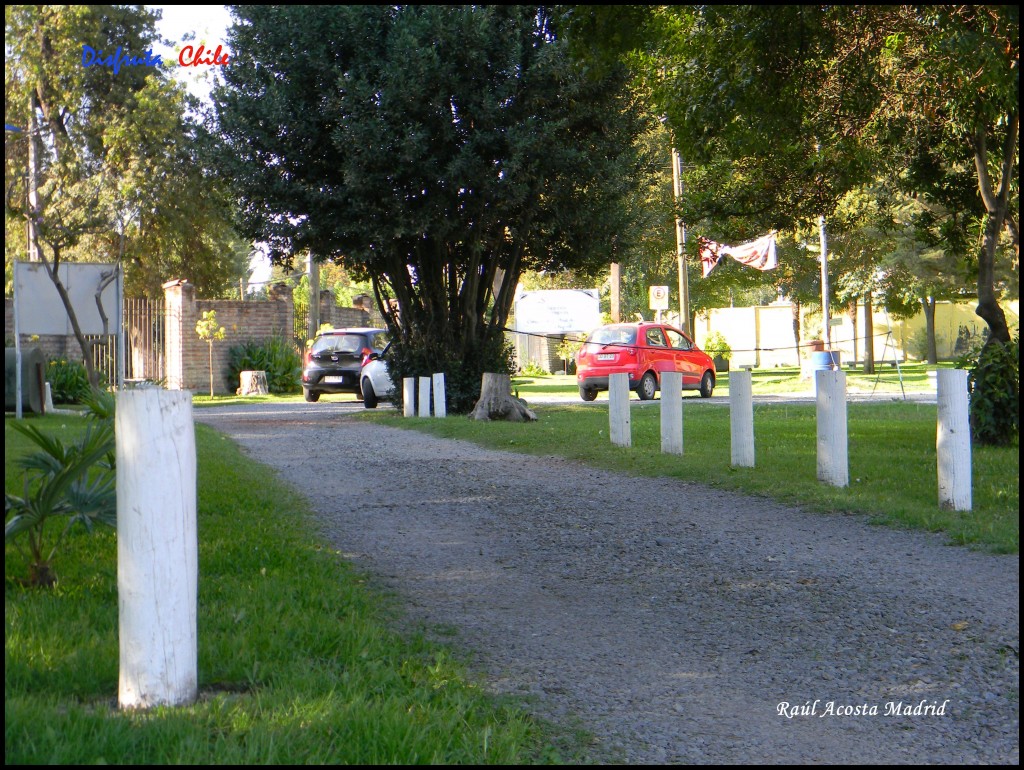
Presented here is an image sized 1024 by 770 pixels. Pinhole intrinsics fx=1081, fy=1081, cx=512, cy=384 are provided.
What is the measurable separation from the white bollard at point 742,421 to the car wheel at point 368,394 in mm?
12731

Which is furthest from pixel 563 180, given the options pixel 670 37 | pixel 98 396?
pixel 98 396

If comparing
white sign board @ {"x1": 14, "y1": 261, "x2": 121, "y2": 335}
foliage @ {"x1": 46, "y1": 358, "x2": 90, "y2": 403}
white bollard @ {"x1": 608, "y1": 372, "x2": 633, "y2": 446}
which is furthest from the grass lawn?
foliage @ {"x1": 46, "y1": 358, "x2": 90, "y2": 403}

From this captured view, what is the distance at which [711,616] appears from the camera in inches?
192

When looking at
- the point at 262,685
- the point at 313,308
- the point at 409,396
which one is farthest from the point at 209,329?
the point at 262,685

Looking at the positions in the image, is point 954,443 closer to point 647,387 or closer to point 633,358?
point 633,358

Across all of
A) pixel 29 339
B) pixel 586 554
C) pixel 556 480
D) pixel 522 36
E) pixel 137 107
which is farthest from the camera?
pixel 137 107

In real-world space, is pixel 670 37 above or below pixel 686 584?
above

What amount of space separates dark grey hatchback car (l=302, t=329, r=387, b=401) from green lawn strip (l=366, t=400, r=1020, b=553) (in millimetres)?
6779

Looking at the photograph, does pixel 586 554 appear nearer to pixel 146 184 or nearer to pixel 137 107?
pixel 146 184

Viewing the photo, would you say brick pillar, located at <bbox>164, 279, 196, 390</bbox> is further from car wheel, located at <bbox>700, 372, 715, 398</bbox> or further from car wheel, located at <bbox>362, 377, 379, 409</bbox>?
car wheel, located at <bbox>700, 372, 715, 398</bbox>

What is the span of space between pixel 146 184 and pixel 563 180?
668 inches

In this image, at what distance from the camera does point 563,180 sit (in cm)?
1628

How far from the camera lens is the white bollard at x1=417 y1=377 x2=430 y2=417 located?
1783 centimetres

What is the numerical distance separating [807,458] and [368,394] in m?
12.9
